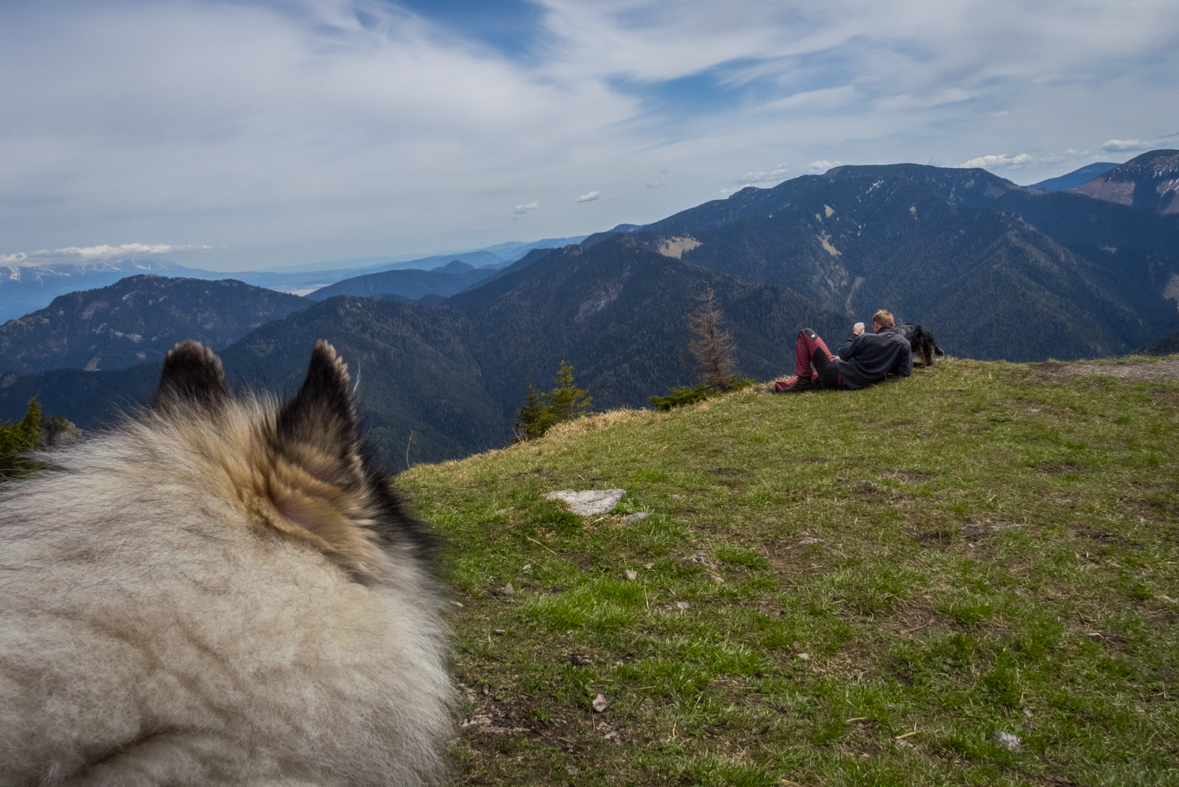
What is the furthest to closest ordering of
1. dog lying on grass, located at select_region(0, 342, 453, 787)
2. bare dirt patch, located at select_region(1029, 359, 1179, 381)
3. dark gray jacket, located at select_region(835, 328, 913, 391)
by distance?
dark gray jacket, located at select_region(835, 328, 913, 391), bare dirt patch, located at select_region(1029, 359, 1179, 381), dog lying on grass, located at select_region(0, 342, 453, 787)

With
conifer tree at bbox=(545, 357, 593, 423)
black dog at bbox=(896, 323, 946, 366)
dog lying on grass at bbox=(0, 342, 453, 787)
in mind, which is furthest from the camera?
conifer tree at bbox=(545, 357, 593, 423)

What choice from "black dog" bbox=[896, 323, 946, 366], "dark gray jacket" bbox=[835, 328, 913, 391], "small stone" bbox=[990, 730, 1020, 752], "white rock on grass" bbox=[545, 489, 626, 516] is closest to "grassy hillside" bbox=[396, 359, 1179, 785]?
"small stone" bbox=[990, 730, 1020, 752]

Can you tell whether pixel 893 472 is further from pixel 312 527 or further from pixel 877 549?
pixel 312 527

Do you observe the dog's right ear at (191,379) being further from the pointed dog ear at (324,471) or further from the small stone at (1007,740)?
the small stone at (1007,740)

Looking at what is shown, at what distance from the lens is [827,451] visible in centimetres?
1065

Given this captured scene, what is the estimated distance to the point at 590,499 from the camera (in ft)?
26.3

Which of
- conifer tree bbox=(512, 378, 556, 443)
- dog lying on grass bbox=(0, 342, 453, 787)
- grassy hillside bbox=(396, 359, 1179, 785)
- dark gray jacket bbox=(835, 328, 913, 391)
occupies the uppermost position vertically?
dog lying on grass bbox=(0, 342, 453, 787)

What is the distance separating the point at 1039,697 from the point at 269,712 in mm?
5073

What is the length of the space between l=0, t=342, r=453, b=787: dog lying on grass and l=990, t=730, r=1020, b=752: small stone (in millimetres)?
3746

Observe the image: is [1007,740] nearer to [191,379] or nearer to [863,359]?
[191,379]

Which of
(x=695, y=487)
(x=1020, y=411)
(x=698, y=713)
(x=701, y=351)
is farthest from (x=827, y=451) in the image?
(x=701, y=351)

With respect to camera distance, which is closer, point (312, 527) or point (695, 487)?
point (312, 527)

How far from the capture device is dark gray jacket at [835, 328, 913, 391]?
15.6 m

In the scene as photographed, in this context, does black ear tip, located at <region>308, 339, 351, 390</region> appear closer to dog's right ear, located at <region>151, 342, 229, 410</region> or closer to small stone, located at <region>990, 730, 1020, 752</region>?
dog's right ear, located at <region>151, 342, 229, 410</region>
